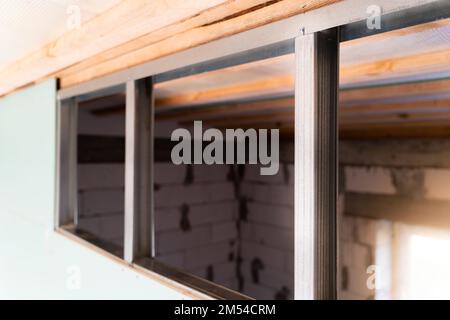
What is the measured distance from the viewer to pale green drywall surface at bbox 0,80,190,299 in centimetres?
177

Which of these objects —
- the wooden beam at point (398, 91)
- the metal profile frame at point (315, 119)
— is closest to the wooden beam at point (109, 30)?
the metal profile frame at point (315, 119)

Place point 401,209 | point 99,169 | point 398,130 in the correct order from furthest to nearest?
point 99,169 → point 401,209 → point 398,130

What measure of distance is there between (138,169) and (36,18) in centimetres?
72

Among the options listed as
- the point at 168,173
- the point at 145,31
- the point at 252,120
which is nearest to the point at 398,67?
the point at 145,31

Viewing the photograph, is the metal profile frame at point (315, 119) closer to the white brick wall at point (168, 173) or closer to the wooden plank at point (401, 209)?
the wooden plank at point (401, 209)

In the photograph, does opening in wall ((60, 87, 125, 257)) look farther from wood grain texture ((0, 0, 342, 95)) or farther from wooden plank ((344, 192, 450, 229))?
wooden plank ((344, 192, 450, 229))

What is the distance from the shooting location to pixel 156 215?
443 centimetres

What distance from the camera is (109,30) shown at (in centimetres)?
147

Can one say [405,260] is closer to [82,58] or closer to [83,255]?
[83,255]

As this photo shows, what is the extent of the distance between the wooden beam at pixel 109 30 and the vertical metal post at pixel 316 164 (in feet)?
1.16

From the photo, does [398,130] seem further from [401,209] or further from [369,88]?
[369,88]

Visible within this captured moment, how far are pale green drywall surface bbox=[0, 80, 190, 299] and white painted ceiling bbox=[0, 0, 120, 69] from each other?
45 cm

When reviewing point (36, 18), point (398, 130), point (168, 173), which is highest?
point (36, 18)
